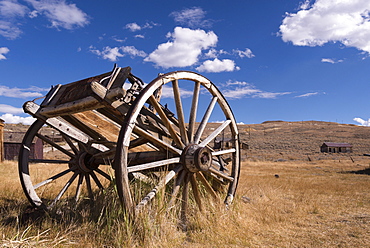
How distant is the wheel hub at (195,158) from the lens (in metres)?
4.11

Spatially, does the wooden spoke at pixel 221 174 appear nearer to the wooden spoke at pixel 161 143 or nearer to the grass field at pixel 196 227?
the grass field at pixel 196 227

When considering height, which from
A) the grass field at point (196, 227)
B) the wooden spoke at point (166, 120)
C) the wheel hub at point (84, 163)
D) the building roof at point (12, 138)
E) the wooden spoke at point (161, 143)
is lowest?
the grass field at point (196, 227)

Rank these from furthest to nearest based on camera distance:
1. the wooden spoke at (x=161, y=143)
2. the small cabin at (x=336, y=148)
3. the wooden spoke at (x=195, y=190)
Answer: the small cabin at (x=336, y=148)
the wooden spoke at (x=195, y=190)
the wooden spoke at (x=161, y=143)

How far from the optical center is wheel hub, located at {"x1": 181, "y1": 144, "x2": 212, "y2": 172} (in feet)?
13.5

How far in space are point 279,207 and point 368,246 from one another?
209cm

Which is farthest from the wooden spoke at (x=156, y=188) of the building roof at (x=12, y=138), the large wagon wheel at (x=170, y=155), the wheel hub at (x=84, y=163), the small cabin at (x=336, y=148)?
the small cabin at (x=336, y=148)

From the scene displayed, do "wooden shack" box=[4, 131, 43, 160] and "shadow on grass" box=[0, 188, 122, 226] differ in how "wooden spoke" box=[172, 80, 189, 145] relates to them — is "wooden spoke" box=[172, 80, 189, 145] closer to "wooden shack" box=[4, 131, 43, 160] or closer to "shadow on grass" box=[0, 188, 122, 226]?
"shadow on grass" box=[0, 188, 122, 226]

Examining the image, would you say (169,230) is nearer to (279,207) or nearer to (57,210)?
(57,210)

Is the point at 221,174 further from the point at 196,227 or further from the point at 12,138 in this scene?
the point at 12,138

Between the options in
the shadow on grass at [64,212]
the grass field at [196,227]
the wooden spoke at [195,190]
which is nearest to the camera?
the grass field at [196,227]

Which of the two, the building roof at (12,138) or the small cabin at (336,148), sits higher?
the building roof at (12,138)

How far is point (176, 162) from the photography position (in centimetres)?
407

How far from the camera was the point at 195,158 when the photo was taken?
411 centimetres

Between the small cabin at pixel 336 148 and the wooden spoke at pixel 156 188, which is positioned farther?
the small cabin at pixel 336 148
